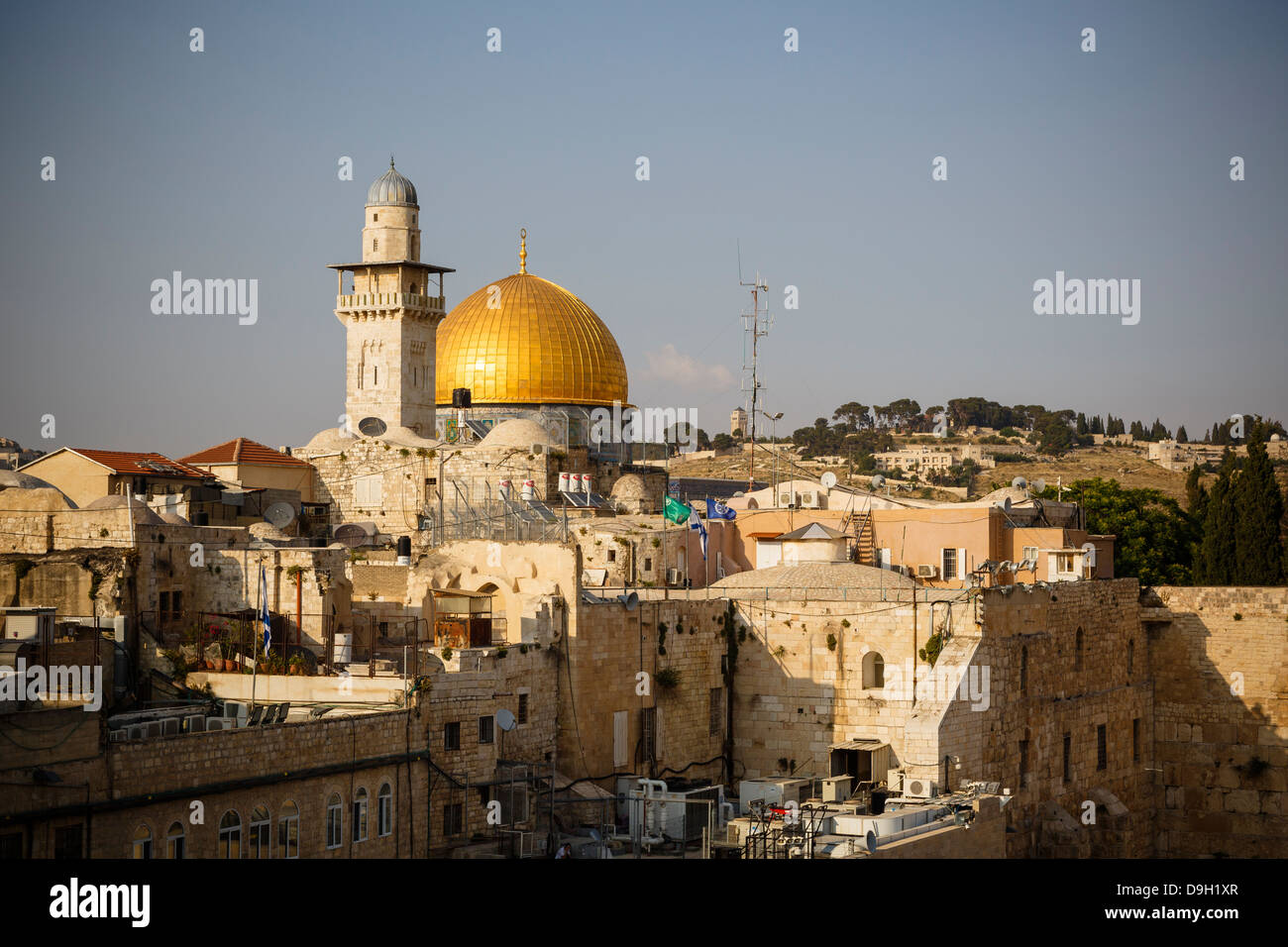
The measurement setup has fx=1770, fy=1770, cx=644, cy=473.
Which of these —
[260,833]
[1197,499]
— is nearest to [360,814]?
[260,833]

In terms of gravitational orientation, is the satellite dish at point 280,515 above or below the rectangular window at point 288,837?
above

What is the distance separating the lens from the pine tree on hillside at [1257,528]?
4253 cm

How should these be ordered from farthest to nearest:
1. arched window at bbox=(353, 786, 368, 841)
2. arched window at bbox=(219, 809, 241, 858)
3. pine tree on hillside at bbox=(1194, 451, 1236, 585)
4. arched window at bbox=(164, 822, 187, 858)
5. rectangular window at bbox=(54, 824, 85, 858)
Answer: pine tree on hillside at bbox=(1194, 451, 1236, 585), arched window at bbox=(353, 786, 368, 841), arched window at bbox=(219, 809, 241, 858), arched window at bbox=(164, 822, 187, 858), rectangular window at bbox=(54, 824, 85, 858)

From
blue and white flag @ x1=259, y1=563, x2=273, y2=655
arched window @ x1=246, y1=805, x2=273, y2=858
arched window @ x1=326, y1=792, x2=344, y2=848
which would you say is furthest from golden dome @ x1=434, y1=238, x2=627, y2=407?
arched window @ x1=246, y1=805, x2=273, y2=858

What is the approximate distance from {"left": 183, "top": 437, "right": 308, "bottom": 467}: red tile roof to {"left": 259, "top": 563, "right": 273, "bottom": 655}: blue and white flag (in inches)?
467

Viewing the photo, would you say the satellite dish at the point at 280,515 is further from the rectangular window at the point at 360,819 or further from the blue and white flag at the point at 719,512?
the rectangular window at the point at 360,819

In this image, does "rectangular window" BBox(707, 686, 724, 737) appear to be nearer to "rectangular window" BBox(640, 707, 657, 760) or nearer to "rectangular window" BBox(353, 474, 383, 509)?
"rectangular window" BBox(640, 707, 657, 760)

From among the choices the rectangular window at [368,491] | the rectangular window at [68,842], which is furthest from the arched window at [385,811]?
the rectangular window at [368,491]

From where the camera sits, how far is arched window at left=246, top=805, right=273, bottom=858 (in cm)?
2047

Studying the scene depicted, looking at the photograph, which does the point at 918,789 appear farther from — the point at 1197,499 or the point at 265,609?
the point at 1197,499

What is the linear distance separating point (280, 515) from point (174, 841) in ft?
64.2

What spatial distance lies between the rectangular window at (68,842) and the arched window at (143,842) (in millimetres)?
723
